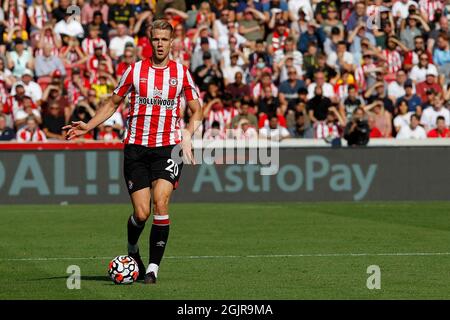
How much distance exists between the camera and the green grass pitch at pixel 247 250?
36.1ft

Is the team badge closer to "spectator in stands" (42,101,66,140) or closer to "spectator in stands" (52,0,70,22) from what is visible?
"spectator in stands" (42,101,66,140)

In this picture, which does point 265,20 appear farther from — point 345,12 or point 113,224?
point 113,224

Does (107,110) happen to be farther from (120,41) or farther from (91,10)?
(91,10)

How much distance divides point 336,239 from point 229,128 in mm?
8862

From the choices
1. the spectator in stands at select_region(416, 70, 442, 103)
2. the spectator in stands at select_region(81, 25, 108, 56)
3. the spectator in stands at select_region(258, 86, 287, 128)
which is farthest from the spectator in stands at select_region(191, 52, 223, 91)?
the spectator in stands at select_region(416, 70, 442, 103)

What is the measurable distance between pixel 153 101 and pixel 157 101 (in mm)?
41

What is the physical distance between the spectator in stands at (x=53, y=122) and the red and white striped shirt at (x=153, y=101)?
43.4ft

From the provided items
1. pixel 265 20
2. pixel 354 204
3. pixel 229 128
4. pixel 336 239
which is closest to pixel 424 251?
pixel 336 239

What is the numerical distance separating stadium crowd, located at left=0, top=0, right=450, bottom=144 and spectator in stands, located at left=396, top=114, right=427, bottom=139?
2 centimetres

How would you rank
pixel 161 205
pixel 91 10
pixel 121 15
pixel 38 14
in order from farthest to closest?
1. pixel 121 15
2. pixel 91 10
3. pixel 38 14
4. pixel 161 205

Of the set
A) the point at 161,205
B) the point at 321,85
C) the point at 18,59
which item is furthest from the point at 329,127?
the point at 161,205

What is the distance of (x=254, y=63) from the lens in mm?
27688

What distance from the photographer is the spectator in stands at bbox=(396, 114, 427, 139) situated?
85.0 ft

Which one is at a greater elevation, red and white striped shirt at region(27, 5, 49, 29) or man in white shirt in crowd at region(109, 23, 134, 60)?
red and white striped shirt at region(27, 5, 49, 29)
